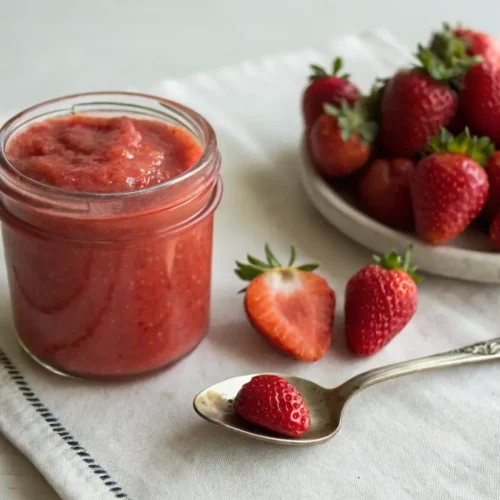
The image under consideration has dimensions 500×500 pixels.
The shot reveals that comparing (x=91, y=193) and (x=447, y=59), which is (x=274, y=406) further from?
(x=447, y=59)

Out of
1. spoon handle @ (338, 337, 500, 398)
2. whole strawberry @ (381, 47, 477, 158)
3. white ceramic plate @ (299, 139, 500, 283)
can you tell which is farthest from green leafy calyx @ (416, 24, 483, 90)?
spoon handle @ (338, 337, 500, 398)

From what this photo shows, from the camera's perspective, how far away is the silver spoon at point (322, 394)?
3.56 feet

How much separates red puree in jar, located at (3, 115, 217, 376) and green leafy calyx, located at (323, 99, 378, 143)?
38cm

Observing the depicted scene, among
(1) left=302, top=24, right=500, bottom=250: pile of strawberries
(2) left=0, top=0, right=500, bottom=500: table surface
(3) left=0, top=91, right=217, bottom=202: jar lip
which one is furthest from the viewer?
(2) left=0, top=0, right=500, bottom=500: table surface

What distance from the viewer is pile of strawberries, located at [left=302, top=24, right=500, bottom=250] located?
54.0 inches

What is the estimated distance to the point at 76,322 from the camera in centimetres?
112

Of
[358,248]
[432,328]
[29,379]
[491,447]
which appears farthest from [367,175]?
[29,379]

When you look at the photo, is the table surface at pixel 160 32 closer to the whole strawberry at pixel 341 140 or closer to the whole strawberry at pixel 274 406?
the whole strawberry at pixel 341 140

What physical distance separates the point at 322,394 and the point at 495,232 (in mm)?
439

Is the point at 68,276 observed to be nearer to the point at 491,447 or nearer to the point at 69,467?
the point at 69,467

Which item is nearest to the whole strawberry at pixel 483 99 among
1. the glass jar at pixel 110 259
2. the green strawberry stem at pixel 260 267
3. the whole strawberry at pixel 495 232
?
the whole strawberry at pixel 495 232

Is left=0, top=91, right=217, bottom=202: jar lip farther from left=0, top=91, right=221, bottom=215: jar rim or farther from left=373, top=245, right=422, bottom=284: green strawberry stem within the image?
left=373, top=245, right=422, bottom=284: green strawberry stem

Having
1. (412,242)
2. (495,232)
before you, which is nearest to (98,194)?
(412,242)

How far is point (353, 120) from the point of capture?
151 centimetres
